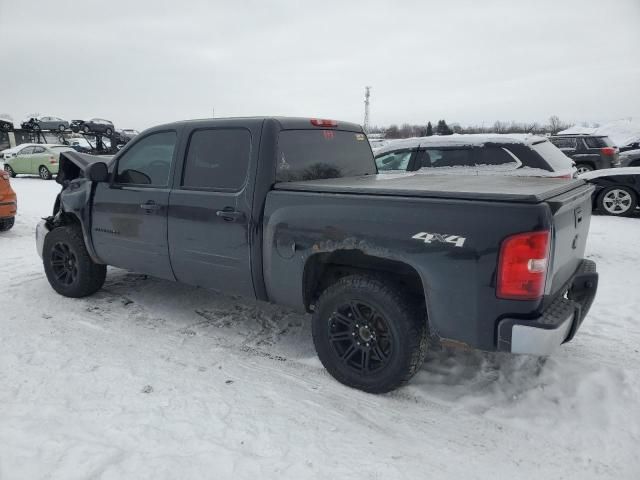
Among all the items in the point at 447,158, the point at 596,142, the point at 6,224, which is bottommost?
the point at 6,224

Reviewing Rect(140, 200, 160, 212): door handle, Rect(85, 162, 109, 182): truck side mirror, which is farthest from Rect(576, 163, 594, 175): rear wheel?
Rect(85, 162, 109, 182): truck side mirror

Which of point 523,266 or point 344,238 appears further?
point 344,238

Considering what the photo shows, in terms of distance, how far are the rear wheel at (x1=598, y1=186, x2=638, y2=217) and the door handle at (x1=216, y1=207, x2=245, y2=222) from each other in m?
8.84

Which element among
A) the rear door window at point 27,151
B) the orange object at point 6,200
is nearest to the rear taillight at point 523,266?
the orange object at point 6,200

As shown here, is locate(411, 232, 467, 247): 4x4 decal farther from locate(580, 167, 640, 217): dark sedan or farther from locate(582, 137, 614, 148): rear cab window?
locate(582, 137, 614, 148): rear cab window

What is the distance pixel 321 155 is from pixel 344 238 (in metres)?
1.25

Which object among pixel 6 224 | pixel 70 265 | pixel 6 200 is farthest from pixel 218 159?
pixel 6 224

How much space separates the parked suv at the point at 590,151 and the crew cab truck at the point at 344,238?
38.5ft

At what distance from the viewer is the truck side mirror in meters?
4.28

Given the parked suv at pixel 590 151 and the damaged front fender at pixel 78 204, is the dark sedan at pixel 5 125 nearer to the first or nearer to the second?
the damaged front fender at pixel 78 204

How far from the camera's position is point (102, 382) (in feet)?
10.5

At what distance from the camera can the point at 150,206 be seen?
4.04 m

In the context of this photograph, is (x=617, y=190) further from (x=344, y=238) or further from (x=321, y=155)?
(x=344, y=238)

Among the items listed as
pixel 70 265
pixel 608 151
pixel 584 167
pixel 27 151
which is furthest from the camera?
pixel 27 151
